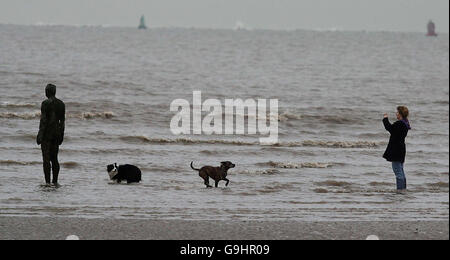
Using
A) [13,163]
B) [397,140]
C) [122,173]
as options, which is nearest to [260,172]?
[122,173]

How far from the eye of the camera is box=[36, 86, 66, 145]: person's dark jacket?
13852 mm

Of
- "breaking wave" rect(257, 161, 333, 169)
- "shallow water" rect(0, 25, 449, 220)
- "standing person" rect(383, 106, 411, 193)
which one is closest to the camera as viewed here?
"shallow water" rect(0, 25, 449, 220)

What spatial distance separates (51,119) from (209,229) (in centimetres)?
475

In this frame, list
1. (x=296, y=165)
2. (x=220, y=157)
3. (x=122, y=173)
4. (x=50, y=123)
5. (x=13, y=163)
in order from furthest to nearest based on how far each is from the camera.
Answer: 1. (x=220, y=157)
2. (x=296, y=165)
3. (x=13, y=163)
4. (x=122, y=173)
5. (x=50, y=123)

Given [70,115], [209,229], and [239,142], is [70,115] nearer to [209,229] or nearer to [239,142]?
[239,142]

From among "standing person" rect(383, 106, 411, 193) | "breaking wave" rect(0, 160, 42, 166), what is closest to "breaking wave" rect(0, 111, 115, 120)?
"breaking wave" rect(0, 160, 42, 166)

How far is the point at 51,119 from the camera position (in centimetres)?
1391

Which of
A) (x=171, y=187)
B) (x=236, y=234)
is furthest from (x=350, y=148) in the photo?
(x=236, y=234)

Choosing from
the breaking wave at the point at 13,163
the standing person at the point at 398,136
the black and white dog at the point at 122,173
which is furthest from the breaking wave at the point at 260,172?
the breaking wave at the point at 13,163

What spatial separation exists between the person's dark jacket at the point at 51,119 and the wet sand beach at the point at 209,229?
336cm

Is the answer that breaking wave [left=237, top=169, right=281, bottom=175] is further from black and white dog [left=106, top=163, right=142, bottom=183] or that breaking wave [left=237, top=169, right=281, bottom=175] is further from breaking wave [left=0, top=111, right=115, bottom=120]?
breaking wave [left=0, top=111, right=115, bottom=120]

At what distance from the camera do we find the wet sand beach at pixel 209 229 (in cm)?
982

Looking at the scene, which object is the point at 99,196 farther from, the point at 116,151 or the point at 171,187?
the point at 116,151

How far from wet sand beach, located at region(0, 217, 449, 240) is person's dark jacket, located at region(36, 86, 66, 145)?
3.36 m
